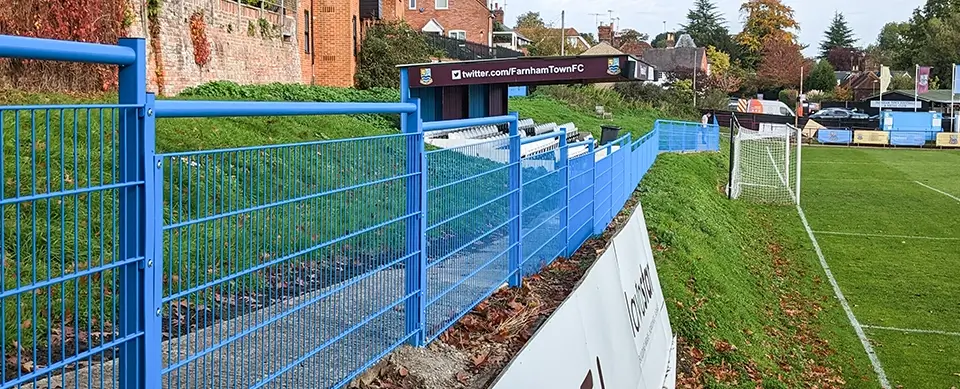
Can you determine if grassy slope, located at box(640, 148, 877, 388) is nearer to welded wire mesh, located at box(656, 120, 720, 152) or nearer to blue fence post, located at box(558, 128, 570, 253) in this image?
blue fence post, located at box(558, 128, 570, 253)

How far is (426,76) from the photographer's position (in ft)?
70.1

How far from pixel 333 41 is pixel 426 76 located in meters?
10.9

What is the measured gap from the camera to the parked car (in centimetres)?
6481

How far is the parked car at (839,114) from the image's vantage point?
64812mm

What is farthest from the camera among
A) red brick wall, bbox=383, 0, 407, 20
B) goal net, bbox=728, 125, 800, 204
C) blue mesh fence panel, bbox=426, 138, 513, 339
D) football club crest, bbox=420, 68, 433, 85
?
red brick wall, bbox=383, 0, 407, 20

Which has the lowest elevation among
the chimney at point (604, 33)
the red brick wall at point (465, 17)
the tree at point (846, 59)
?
the red brick wall at point (465, 17)

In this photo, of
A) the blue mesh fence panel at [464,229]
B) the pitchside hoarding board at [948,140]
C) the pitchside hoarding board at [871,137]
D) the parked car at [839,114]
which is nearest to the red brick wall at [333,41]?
the blue mesh fence panel at [464,229]

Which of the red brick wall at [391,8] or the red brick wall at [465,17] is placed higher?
the red brick wall at [465,17]

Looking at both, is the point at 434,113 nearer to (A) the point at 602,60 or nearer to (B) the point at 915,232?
(A) the point at 602,60

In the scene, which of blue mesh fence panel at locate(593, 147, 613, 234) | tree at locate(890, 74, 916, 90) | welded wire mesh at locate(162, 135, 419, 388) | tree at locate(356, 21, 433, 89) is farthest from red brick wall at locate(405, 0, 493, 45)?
welded wire mesh at locate(162, 135, 419, 388)

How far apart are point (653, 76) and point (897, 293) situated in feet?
38.4

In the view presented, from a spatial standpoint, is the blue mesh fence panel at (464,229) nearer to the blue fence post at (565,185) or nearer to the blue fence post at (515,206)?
the blue fence post at (515,206)

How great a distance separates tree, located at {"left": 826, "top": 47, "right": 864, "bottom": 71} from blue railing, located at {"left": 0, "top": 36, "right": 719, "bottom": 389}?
137845 millimetres

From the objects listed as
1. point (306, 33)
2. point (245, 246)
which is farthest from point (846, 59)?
point (245, 246)
